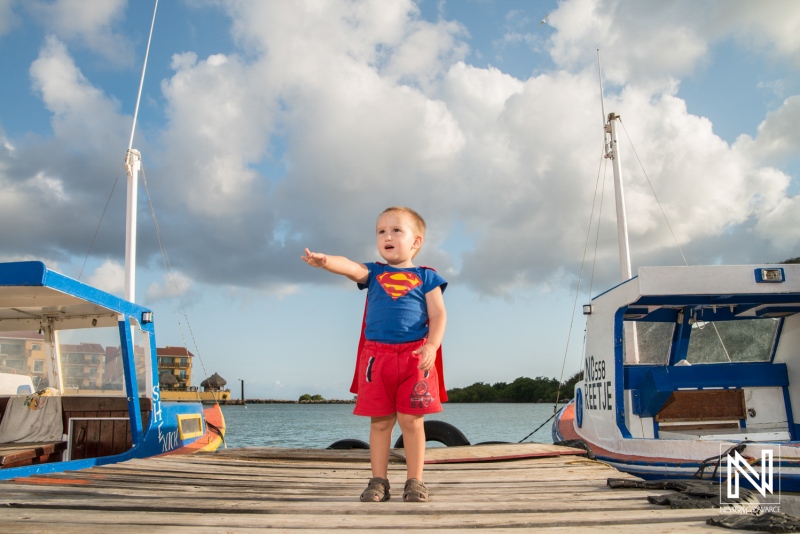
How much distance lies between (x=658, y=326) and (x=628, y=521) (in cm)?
867

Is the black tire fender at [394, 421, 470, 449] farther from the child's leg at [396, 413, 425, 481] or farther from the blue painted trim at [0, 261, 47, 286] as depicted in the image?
the child's leg at [396, 413, 425, 481]

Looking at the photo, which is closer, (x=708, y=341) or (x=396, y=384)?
(x=396, y=384)

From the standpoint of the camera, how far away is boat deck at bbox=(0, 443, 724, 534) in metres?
2.90

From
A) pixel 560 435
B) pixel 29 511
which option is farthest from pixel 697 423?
pixel 29 511

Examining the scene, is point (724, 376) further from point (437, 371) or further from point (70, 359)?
point (70, 359)

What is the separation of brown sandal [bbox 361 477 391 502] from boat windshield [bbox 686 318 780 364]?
8.73 meters

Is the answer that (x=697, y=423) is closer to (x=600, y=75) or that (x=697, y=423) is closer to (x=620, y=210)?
(x=620, y=210)

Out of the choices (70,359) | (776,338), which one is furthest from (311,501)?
(776,338)

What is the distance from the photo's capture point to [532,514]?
10.4 feet

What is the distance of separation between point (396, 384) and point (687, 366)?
7.55 meters

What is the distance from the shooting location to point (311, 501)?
3.62 meters

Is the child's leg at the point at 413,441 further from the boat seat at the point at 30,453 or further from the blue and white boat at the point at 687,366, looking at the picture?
the blue and white boat at the point at 687,366

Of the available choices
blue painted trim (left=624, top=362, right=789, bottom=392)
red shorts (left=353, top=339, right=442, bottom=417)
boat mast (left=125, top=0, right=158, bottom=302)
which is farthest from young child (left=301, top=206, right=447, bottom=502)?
boat mast (left=125, top=0, right=158, bottom=302)

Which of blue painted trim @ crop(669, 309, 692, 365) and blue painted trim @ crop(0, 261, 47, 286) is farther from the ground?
blue painted trim @ crop(0, 261, 47, 286)
